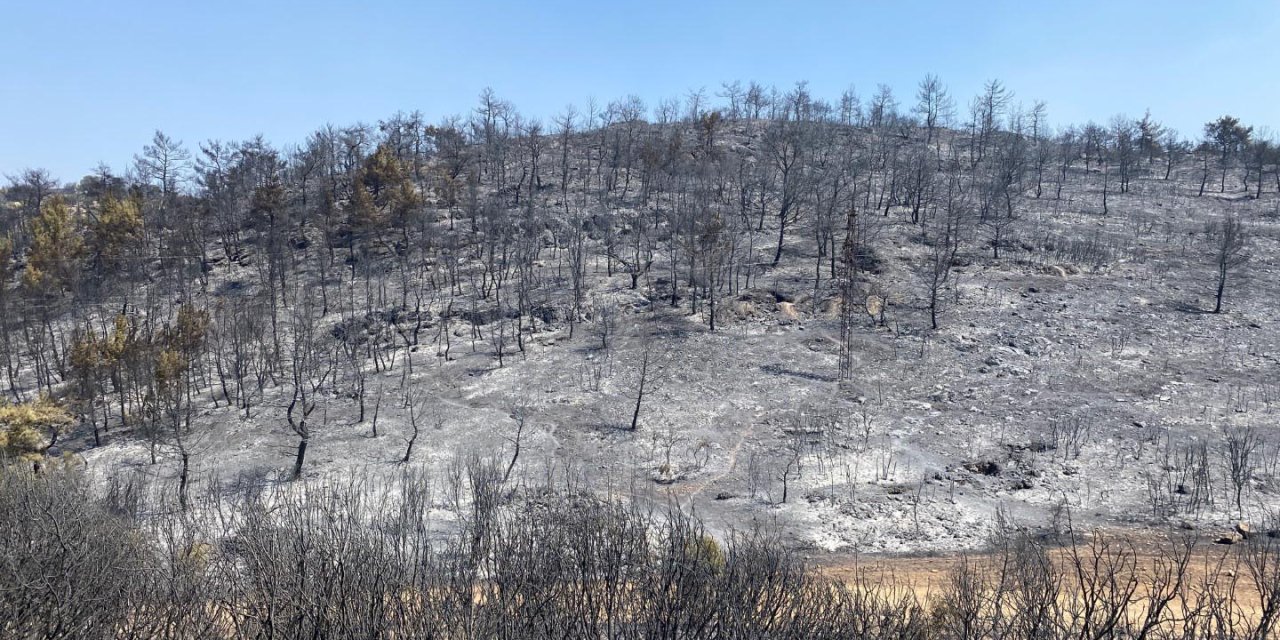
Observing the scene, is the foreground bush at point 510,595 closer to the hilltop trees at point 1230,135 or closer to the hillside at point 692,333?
the hillside at point 692,333

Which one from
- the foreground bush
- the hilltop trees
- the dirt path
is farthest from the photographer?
the hilltop trees

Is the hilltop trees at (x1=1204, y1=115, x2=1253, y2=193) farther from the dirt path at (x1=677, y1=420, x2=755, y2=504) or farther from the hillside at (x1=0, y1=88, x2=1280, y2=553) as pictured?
the dirt path at (x1=677, y1=420, x2=755, y2=504)

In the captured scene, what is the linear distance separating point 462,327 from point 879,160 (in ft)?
182

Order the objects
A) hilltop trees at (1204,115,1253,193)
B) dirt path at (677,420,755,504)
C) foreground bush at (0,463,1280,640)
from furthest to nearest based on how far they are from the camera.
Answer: hilltop trees at (1204,115,1253,193), dirt path at (677,420,755,504), foreground bush at (0,463,1280,640)

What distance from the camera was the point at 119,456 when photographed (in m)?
32.9

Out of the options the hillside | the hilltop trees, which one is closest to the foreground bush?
the hillside

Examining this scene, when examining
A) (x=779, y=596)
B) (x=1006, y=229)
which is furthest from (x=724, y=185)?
(x=779, y=596)

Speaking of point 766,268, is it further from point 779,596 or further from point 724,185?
point 779,596

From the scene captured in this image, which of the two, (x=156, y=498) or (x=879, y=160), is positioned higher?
(x=879, y=160)

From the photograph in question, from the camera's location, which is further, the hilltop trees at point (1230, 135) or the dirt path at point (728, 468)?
the hilltop trees at point (1230, 135)

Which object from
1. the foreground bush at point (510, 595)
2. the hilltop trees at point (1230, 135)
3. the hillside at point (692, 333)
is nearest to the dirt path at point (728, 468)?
the hillside at point (692, 333)

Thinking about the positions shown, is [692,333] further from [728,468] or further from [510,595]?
[510,595]

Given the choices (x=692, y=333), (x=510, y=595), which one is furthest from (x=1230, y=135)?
(x=510, y=595)

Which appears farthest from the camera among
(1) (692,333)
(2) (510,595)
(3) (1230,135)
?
(3) (1230,135)
